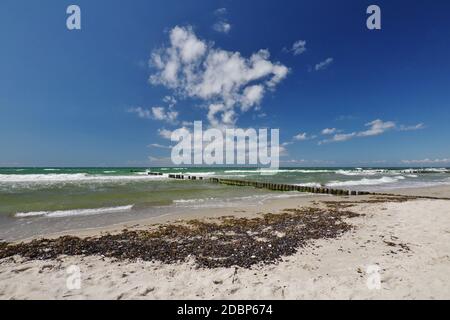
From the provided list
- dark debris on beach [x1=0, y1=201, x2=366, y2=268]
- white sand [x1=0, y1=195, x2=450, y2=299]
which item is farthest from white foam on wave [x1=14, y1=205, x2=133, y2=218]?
white sand [x1=0, y1=195, x2=450, y2=299]

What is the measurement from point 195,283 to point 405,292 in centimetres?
382

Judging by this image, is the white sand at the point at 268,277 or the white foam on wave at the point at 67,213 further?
the white foam on wave at the point at 67,213

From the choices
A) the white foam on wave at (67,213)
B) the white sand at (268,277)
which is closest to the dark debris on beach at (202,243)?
the white sand at (268,277)

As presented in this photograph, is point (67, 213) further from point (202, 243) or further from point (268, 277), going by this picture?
point (268, 277)

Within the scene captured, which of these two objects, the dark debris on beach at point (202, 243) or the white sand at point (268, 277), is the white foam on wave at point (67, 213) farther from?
the white sand at point (268, 277)

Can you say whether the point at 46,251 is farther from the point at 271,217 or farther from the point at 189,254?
the point at 271,217

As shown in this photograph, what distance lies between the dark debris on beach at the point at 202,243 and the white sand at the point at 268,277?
0.42 meters

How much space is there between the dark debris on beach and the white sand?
0.42 m

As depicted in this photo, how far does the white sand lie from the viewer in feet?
14.5

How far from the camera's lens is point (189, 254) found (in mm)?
6344

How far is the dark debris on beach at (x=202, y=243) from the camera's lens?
20.2 ft

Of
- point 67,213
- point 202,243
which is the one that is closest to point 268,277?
point 202,243

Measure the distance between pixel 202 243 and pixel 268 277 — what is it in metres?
2.72

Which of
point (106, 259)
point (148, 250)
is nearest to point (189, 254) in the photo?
point (148, 250)
